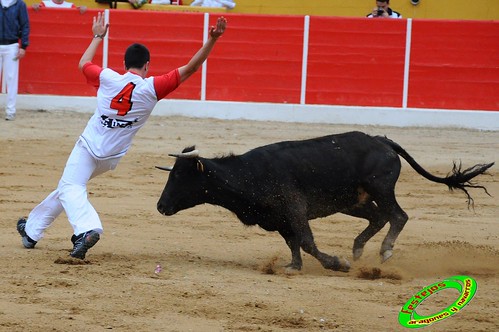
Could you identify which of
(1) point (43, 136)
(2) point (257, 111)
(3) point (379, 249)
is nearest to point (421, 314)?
(3) point (379, 249)

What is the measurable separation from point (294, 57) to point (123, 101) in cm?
894

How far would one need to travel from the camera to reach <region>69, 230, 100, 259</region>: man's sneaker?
727 centimetres

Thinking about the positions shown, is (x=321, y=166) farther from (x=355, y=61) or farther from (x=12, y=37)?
(x=355, y=61)

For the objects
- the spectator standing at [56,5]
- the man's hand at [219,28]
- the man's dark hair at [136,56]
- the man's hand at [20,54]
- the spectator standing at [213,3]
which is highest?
the man's hand at [219,28]

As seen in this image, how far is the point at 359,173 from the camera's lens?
782 centimetres

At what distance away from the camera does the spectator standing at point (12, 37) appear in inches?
589

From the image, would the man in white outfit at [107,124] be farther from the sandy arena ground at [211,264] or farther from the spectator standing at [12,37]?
the spectator standing at [12,37]

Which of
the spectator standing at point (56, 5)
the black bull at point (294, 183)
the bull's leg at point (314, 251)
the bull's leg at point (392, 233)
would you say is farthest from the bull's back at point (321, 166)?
the spectator standing at point (56, 5)

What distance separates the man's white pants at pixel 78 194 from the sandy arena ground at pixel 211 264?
275 millimetres

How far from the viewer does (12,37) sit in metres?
15.0

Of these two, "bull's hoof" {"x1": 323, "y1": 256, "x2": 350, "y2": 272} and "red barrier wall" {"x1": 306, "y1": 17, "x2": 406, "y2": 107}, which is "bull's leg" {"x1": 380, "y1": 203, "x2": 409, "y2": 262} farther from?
"red barrier wall" {"x1": 306, "y1": 17, "x2": 406, "y2": 107}

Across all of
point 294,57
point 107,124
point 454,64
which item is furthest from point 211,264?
point 454,64

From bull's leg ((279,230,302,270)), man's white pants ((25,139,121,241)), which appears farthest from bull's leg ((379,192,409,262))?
man's white pants ((25,139,121,241))

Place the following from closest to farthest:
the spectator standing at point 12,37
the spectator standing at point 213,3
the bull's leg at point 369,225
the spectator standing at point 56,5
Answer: the bull's leg at point 369,225, the spectator standing at point 12,37, the spectator standing at point 56,5, the spectator standing at point 213,3
